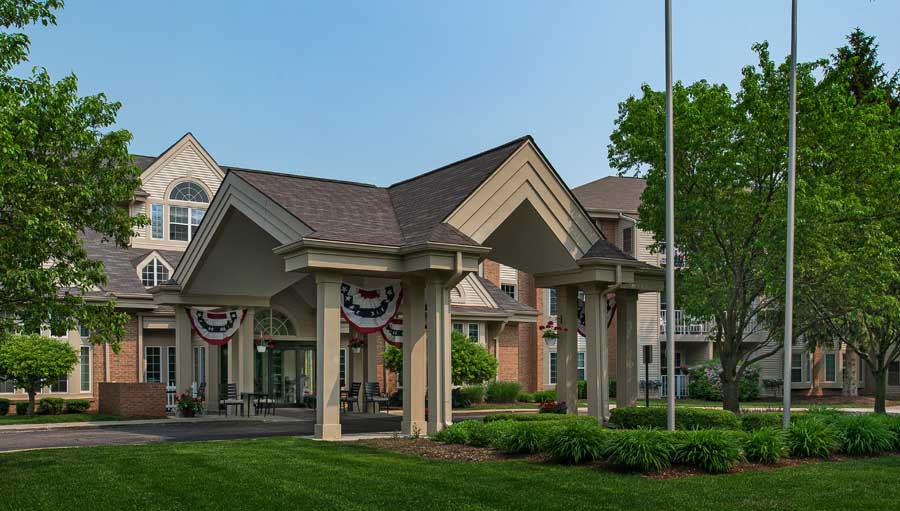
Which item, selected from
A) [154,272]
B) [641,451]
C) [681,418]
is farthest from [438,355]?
[154,272]

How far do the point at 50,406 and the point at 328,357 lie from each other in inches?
604

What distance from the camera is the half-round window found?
37938 millimetres

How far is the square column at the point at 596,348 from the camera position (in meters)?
22.0

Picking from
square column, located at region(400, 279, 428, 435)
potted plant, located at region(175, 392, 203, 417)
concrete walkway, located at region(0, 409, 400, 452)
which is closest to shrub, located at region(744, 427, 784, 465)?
square column, located at region(400, 279, 428, 435)

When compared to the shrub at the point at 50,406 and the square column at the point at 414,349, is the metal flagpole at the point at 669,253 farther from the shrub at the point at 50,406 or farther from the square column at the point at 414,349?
the shrub at the point at 50,406

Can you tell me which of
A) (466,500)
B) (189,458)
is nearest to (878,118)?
(466,500)

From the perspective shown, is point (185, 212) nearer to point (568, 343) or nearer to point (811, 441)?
point (568, 343)

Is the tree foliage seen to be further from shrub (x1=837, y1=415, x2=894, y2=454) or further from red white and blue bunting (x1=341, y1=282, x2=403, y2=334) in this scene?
shrub (x1=837, y1=415, x2=894, y2=454)

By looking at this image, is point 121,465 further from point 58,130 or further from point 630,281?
point 630,281

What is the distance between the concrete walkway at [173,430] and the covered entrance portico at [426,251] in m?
2.67

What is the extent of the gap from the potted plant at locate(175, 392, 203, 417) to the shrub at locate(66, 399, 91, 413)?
194 inches

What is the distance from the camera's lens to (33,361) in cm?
2773

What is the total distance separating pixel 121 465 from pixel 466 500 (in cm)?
642

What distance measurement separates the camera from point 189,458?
15070 mm
